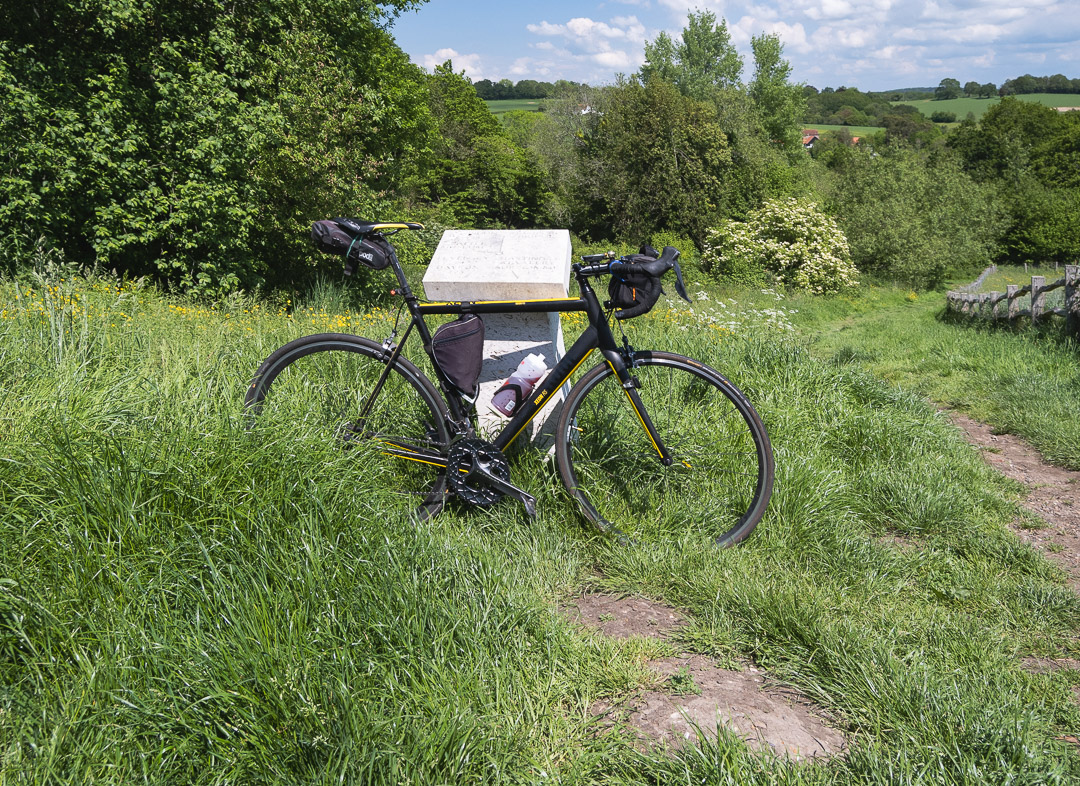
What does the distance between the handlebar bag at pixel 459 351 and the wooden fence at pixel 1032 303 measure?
791 centimetres

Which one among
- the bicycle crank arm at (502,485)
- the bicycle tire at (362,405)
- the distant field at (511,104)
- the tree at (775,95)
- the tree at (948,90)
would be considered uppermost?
the tree at (948,90)

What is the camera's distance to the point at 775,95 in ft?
172

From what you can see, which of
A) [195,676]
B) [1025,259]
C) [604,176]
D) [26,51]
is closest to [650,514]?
[195,676]

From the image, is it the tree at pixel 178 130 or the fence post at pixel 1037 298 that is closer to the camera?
the fence post at pixel 1037 298

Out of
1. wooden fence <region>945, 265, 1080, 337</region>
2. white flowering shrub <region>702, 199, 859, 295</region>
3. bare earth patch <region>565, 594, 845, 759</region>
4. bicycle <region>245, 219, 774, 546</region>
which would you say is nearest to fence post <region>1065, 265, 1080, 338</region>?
wooden fence <region>945, 265, 1080, 337</region>

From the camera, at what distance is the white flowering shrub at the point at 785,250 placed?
26.4 m

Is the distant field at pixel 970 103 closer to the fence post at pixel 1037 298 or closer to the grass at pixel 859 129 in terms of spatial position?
the grass at pixel 859 129

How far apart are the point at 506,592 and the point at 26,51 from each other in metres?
14.9

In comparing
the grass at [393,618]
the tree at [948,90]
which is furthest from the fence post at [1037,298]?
the tree at [948,90]

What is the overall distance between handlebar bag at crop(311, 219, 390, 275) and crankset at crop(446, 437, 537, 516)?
2.90 ft

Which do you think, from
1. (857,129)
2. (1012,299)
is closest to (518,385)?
(1012,299)

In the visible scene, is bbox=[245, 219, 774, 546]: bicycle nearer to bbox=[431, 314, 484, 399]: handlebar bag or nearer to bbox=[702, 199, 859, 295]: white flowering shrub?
bbox=[431, 314, 484, 399]: handlebar bag

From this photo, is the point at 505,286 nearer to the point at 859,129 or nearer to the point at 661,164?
the point at 661,164

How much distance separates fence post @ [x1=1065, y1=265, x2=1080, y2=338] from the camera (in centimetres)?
802
